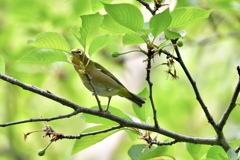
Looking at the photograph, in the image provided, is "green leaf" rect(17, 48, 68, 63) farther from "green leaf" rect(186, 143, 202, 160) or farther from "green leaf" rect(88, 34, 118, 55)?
"green leaf" rect(186, 143, 202, 160)

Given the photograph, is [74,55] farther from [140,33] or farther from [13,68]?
[13,68]

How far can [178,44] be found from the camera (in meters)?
2.40

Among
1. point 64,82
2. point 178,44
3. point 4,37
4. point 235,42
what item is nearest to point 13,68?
point 4,37

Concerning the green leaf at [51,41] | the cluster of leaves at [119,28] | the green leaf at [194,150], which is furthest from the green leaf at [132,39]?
the green leaf at [194,150]

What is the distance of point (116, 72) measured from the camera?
7973mm

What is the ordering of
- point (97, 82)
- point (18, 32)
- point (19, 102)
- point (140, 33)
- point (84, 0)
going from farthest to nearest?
point (19, 102)
point (18, 32)
point (84, 0)
point (97, 82)
point (140, 33)

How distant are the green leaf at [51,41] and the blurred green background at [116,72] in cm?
276

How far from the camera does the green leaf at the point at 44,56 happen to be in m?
2.41

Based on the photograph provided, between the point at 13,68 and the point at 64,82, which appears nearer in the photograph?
the point at 13,68

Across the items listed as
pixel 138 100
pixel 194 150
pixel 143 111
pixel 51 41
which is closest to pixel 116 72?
pixel 138 100

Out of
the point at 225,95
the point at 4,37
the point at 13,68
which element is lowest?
the point at 225,95

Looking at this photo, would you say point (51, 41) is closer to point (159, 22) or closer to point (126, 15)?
point (126, 15)

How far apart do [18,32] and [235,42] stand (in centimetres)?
330

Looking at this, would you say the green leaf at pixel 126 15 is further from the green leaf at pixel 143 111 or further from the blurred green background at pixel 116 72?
the blurred green background at pixel 116 72
